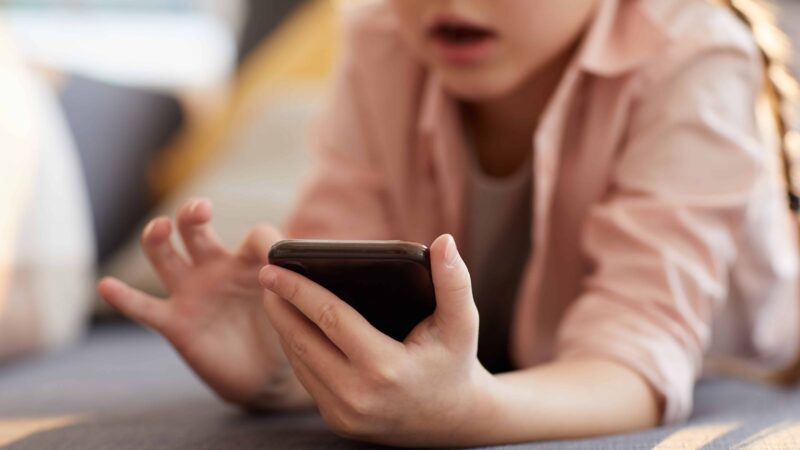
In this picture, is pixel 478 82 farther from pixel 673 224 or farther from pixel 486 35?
pixel 673 224

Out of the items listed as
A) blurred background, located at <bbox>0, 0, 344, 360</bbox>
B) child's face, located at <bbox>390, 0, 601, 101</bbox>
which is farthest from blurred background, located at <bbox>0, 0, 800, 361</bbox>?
child's face, located at <bbox>390, 0, 601, 101</bbox>

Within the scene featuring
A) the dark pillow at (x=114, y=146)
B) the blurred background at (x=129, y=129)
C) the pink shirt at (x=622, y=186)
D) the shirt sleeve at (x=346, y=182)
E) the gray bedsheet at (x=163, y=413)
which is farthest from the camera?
the dark pillow at (x=114, y=146)

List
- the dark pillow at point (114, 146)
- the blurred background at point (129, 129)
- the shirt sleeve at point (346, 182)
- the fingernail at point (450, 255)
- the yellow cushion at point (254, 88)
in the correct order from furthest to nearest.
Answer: the yellow cushion at point (254, 88) → the dark pillow at point (114, 146) → the blurred background at point (129, 129) → the shirt sleeve at point (346, 182) → the fingernail at point (450, 255)

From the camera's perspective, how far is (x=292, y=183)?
1.42m

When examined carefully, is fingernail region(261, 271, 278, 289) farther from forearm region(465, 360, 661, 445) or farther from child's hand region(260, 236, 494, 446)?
forearm region(465, 360, 661, 445)

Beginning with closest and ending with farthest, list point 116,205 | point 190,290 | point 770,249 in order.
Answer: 1. point 190,290
2. point 770,249
3. point 116,205

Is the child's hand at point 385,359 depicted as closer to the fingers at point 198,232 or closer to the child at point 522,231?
the child at point 522,231

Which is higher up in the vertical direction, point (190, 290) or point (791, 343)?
point (190, 290)

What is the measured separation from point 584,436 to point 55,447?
34 centimetres

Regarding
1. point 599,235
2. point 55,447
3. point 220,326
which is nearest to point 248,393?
point 220,326

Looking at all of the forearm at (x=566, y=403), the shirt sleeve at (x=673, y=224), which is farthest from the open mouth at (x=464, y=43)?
the forearm at (x=566, y=403)

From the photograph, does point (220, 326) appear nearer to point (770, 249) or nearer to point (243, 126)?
point (770, 249)

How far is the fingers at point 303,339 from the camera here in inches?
20.2

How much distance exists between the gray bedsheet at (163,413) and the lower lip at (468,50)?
30 centimetres
